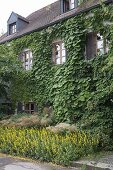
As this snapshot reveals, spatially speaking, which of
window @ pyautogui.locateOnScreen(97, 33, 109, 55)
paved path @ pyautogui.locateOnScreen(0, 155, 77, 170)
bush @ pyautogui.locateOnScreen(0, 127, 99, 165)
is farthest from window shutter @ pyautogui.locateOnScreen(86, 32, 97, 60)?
paved path @ pyautogui.locateOnScreen(0, 155, 77, 170)

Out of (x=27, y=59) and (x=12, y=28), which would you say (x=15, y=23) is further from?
(x=27, y=59)

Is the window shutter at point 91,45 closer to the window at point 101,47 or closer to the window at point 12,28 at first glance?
the window at point 101,47

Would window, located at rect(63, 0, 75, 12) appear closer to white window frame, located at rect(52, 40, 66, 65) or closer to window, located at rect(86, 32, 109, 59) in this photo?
white window frame, located at rect(52, 40, 66, 65)

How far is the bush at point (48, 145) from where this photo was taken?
9.88 m

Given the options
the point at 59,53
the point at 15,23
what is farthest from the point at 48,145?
the point at 15,23

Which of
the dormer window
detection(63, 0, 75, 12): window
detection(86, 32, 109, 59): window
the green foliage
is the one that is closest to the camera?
the green foliage

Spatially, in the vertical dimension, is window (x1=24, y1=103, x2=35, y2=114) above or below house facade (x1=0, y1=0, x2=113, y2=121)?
below

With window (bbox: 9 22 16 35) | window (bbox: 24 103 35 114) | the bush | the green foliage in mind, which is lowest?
the bush

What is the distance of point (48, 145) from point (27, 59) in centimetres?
1050

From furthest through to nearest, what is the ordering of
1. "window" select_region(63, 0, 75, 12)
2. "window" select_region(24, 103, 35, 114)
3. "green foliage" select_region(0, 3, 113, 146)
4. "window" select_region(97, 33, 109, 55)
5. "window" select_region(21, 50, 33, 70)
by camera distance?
"window" select_region(21, 50, 33, 70) → "window" select_region(24, 103, 35, 114) → "window" select_region(63, 0, 75, 12) → "window" select_region(97, 33, 109, 55) → "green foliage" select_region(0, 3, 113, 146)

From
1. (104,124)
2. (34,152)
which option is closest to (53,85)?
(104,124)

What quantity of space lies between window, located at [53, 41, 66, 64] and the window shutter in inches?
72.9

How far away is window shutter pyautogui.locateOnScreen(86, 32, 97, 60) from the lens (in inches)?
608

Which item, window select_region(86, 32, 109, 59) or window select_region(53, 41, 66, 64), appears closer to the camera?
window select_region(86, 32, 109, 59)
